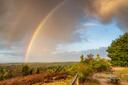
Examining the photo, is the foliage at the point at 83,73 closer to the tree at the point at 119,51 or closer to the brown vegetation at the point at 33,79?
the brown vegetation at the point at 33,79

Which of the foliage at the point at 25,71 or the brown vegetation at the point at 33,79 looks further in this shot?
the foliage at the point at 25,71

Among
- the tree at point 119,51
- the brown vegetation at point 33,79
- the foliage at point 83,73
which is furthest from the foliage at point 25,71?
the tree at point 119,51

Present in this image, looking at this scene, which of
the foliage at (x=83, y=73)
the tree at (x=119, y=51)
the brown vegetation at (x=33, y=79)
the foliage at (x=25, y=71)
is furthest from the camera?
the tree at (x=119, y=51)

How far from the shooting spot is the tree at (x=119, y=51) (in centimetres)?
6409

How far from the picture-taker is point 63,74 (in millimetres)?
33844

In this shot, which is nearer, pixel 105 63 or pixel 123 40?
pixel 105 63

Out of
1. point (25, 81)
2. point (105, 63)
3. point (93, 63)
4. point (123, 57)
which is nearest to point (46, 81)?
point (25, 81)

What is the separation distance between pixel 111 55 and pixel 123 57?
13.0 feet

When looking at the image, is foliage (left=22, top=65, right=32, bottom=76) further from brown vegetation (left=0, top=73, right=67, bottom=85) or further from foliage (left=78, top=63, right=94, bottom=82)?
foliage (left=78, top=63, right=94, bottom=82)

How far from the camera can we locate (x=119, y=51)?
65.5 metres

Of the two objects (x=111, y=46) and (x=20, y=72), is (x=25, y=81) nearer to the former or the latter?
(x=20, y=72)

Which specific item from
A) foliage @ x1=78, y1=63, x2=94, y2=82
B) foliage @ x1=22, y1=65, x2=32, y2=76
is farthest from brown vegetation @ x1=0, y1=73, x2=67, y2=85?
foliage @ x1=78, y1=63, x2=94, y2=82

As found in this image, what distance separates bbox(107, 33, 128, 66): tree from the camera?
6409 cm

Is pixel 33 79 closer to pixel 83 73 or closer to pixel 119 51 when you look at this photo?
pixel 83 73
